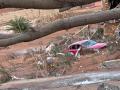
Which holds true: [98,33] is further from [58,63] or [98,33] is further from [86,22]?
[86,22]

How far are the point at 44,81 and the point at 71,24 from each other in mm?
8703

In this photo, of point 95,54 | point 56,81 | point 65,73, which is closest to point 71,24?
point 56,81

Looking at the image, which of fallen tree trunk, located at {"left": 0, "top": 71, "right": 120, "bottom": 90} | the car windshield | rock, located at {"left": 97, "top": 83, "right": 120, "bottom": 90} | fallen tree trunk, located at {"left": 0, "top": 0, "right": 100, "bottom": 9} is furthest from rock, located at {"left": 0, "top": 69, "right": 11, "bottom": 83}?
fallen tree trunk, located at {"left": 0, "top": 0, "right": 100, "bottom": 9}

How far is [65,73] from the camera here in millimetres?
13367

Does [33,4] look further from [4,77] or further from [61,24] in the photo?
[4,77]

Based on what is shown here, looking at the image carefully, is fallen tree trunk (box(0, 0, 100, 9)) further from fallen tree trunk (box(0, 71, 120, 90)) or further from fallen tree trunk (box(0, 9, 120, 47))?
fallen tree trunk (box(0, 71, 120, 90))

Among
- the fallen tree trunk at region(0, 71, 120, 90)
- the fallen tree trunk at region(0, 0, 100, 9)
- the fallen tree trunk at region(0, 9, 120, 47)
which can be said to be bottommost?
the fallen tree trunk at region(0, 71, 120, 90)

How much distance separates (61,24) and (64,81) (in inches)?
322

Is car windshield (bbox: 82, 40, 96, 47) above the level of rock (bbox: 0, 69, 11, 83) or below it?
above

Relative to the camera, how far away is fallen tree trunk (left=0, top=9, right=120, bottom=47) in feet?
10.9

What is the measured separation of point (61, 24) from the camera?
3.42 m

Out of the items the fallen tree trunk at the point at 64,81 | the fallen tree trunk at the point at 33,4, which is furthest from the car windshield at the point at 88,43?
the fallen tree trunk at the point at 33,4

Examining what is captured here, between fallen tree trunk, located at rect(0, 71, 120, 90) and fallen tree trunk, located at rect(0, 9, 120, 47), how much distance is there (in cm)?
739

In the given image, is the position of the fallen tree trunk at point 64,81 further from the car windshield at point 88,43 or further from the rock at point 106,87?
the car windshield at point 88,43
